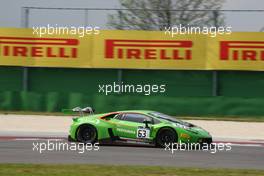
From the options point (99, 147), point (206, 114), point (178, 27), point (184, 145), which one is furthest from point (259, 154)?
point (178, 27)

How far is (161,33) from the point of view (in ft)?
92.4

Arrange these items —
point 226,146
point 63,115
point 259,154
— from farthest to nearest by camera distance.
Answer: point 63,115 → point 226,146 → point 259,154

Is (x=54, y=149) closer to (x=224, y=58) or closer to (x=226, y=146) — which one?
(x=226, y=146)

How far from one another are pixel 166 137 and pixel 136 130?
0.79 meters

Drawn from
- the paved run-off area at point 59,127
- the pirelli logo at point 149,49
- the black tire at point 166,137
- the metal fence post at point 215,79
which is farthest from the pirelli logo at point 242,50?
the black tire at point 166,137

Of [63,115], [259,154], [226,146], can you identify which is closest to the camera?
[259,154]

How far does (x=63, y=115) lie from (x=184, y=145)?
10151 mm

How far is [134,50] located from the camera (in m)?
28.4
